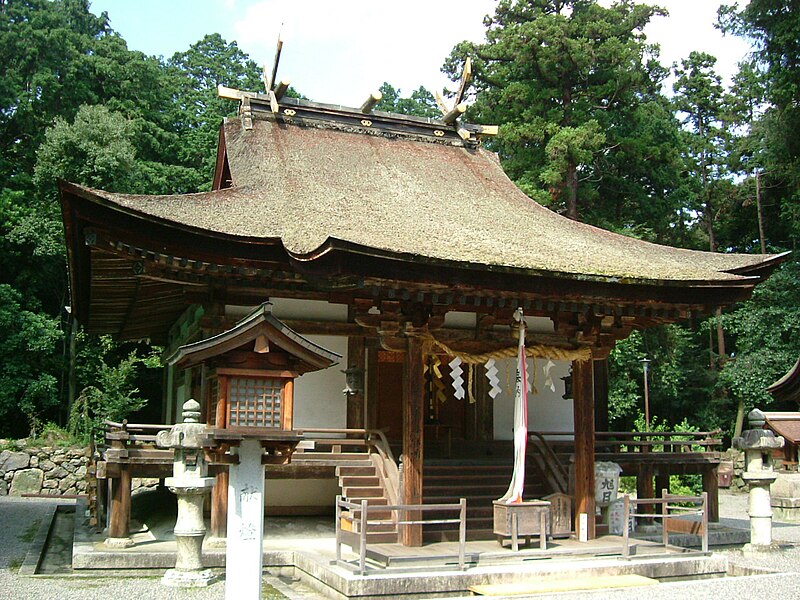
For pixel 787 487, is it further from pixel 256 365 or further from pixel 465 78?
pixel 256 365

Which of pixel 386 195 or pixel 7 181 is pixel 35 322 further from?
pixel 386 195

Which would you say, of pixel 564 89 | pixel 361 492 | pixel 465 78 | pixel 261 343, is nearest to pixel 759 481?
pixel 361 492

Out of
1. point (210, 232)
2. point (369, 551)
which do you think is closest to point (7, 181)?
point (210, 232)

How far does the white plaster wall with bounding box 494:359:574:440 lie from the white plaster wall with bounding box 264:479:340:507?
10.7 feet

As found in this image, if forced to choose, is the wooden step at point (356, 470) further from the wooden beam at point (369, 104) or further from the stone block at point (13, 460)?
the stone block at point (13, 460)

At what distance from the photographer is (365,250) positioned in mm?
10375

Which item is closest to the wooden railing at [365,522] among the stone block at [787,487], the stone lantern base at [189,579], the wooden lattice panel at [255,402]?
the stone lantern base at [189,579]

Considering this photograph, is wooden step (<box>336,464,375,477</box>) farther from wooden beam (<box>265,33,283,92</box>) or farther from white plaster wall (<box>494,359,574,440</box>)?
wooden beam (<box>265,33,283,92</box>)

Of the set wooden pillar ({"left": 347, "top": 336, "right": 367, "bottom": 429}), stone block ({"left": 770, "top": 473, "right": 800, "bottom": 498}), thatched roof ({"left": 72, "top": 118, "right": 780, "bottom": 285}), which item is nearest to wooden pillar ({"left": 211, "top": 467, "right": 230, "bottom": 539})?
wooden pillar ({"left": 347, "top": 336, "right": 367, "bottom": 429})

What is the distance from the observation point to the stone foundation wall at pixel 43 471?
22.4 metres

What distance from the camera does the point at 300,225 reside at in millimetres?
12180

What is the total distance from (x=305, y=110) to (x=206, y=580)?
11445 mm

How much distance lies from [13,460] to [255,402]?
17890 mm

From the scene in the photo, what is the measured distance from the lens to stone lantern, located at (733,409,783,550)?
12703 mm
